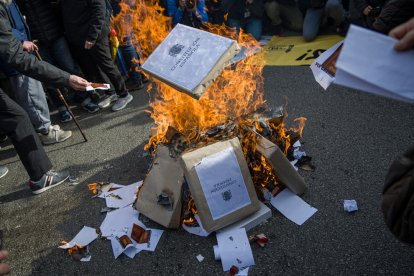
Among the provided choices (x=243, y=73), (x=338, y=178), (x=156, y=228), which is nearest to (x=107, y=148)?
(x=156, y=228)

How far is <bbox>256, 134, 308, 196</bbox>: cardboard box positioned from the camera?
2.13 m

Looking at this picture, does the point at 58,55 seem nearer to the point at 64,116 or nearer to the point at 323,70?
the point at 64,116

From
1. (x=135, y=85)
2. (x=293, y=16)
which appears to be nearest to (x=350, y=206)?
(x=135, y=85)

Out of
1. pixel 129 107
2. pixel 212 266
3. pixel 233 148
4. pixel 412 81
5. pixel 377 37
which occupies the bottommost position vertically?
pixel 129 107

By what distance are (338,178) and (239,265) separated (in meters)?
1.31

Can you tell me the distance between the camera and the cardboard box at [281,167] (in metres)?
2.13

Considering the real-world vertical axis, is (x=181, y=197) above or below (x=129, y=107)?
above

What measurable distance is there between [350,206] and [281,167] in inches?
26.7

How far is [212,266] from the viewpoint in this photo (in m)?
2.00

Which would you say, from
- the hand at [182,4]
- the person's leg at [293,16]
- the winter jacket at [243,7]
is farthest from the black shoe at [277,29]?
the hand at [182,4]

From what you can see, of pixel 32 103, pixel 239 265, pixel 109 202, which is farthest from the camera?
pixel 32 103

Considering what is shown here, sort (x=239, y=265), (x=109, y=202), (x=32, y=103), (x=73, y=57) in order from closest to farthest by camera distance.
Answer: (x=239, y=265), (x=109, y=202), (x=32, y=103), (x=73, y=57)

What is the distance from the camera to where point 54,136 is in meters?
4.00

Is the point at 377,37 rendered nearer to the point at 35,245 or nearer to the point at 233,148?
the point at 233,148
